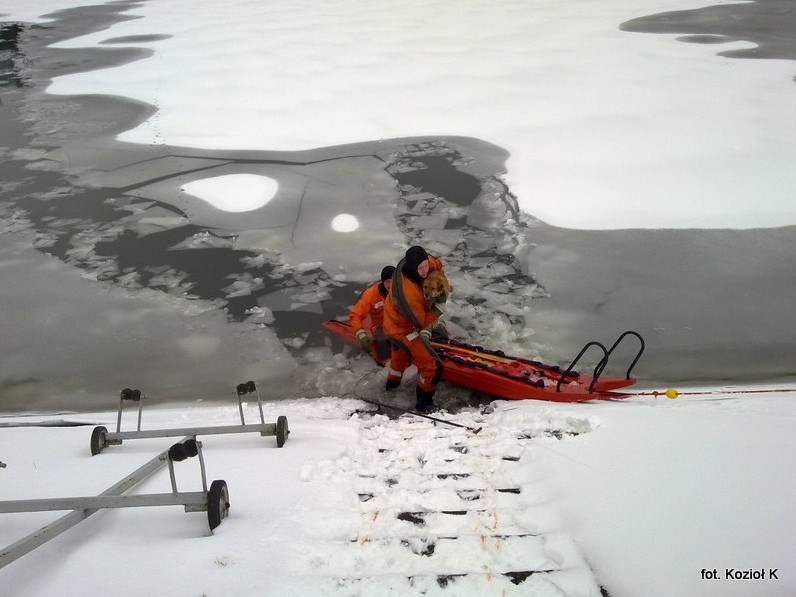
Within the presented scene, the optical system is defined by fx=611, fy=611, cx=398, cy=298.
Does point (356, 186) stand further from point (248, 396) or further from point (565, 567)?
point (565, 567)

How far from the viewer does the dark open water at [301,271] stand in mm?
4594

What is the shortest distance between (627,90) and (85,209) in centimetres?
777

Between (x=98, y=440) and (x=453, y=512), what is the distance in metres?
1.93

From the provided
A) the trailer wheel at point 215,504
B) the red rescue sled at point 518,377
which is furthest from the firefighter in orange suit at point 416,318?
the trailer wheel at point 215,504

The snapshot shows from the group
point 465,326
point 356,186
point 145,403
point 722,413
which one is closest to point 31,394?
point 145,403

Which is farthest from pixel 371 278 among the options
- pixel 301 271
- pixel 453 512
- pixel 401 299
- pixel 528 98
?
pixel 528 98

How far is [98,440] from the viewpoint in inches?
125

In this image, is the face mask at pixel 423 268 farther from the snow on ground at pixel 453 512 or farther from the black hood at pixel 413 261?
the snow on ground at pixel 453 512

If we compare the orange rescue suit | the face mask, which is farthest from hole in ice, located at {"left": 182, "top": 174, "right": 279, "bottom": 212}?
the face mask

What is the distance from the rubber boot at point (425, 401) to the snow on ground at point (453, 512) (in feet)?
2.34

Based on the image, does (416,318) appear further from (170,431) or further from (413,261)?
(170,431)

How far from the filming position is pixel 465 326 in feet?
16.0

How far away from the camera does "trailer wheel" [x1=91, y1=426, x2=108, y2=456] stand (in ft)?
10.4

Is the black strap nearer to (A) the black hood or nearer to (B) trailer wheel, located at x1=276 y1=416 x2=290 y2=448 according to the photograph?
(A) the black hood
